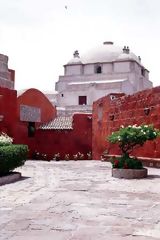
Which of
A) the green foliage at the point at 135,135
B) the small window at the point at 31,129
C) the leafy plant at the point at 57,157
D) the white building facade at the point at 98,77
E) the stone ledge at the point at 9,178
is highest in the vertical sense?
the white building facade at the point at 98,77

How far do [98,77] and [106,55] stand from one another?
2.94 meters

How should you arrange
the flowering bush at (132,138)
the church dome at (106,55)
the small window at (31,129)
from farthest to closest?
the church dome at (106,55)
the small window at (31,129)
the flowering bush at (132,138)

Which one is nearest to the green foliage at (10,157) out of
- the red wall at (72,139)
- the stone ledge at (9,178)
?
the stone ledge at (9,178)

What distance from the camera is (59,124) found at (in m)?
24.2

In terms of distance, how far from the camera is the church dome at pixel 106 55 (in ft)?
140

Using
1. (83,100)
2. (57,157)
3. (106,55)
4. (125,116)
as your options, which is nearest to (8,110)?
(57,157)

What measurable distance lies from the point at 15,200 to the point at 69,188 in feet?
6.57

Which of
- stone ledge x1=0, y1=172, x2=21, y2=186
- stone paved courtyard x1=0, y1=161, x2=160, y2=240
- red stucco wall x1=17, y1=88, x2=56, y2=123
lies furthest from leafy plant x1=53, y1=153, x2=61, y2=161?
stone paved courtyard x1=0, y1=161, x2=160, y2=240

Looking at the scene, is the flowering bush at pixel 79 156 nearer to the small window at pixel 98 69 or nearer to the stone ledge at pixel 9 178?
the stone ledge at pixel 9 178

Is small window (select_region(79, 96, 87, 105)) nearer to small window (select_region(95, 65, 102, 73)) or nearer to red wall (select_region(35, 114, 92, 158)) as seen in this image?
small window (select_region(95, 65, 102, 73))

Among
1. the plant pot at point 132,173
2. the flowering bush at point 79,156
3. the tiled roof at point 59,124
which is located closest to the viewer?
the plant pot at point 132,173

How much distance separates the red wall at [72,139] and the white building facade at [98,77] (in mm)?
15671

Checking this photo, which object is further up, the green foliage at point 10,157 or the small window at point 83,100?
the small window at point 83,100

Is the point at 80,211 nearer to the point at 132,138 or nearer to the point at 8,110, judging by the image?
the point at 132,138
